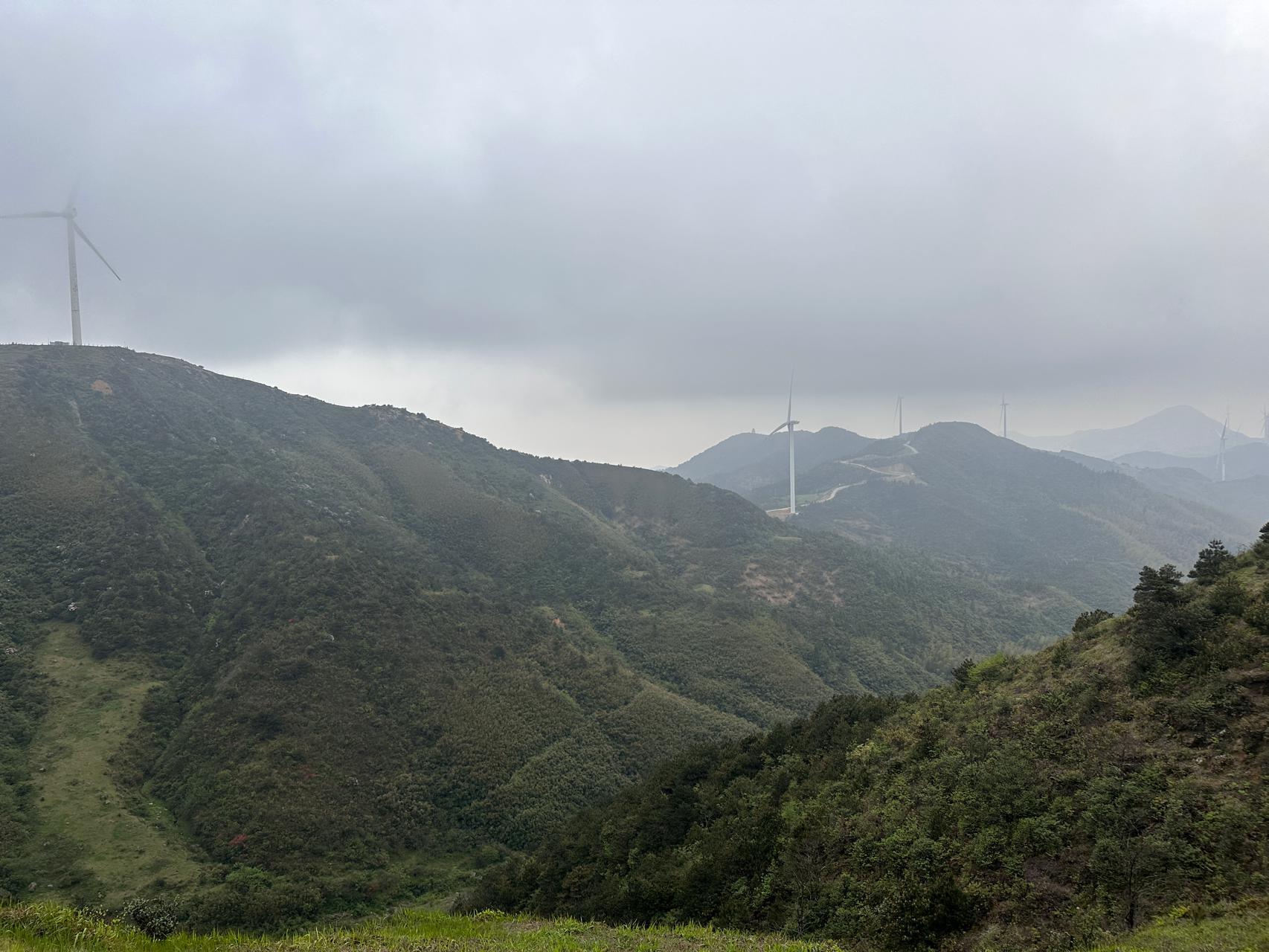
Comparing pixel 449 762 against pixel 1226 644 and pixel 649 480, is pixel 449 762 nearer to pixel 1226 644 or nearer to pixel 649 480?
pixel 1226 644

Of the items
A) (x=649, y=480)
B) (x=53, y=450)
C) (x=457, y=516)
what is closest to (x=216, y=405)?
(x=53, y=450)

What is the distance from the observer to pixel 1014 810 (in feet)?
58.0

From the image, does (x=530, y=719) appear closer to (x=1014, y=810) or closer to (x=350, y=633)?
(x=350, y=633)

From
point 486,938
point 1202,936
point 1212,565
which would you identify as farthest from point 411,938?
point 1212,565

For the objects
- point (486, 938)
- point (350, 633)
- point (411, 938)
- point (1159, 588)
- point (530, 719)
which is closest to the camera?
point (411, 938)

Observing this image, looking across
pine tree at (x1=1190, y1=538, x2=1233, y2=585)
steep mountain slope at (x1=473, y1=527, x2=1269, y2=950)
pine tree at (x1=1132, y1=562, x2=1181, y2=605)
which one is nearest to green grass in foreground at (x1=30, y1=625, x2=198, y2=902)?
steep mountain slope at (x1=473, y1=527, x2=1269, y2=950)

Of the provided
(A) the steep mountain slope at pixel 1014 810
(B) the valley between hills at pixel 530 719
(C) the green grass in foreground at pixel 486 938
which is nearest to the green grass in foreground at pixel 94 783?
(B) the valley between hills at pixel 530 719

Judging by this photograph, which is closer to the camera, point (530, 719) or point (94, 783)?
point (94, 783)

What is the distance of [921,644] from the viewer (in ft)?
373

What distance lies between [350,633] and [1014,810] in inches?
2795

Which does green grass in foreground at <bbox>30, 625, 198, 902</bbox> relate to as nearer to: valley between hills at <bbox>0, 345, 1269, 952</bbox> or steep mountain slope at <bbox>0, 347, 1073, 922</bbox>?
valley between hills at <bbox>0, 345, 1269, 952</bbox>

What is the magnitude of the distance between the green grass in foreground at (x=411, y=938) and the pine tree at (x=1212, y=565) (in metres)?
22.4

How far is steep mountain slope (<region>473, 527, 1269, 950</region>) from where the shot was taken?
44.8 feet

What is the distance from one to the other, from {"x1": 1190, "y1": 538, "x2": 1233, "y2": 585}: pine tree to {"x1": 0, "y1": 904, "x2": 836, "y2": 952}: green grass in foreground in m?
22.4
